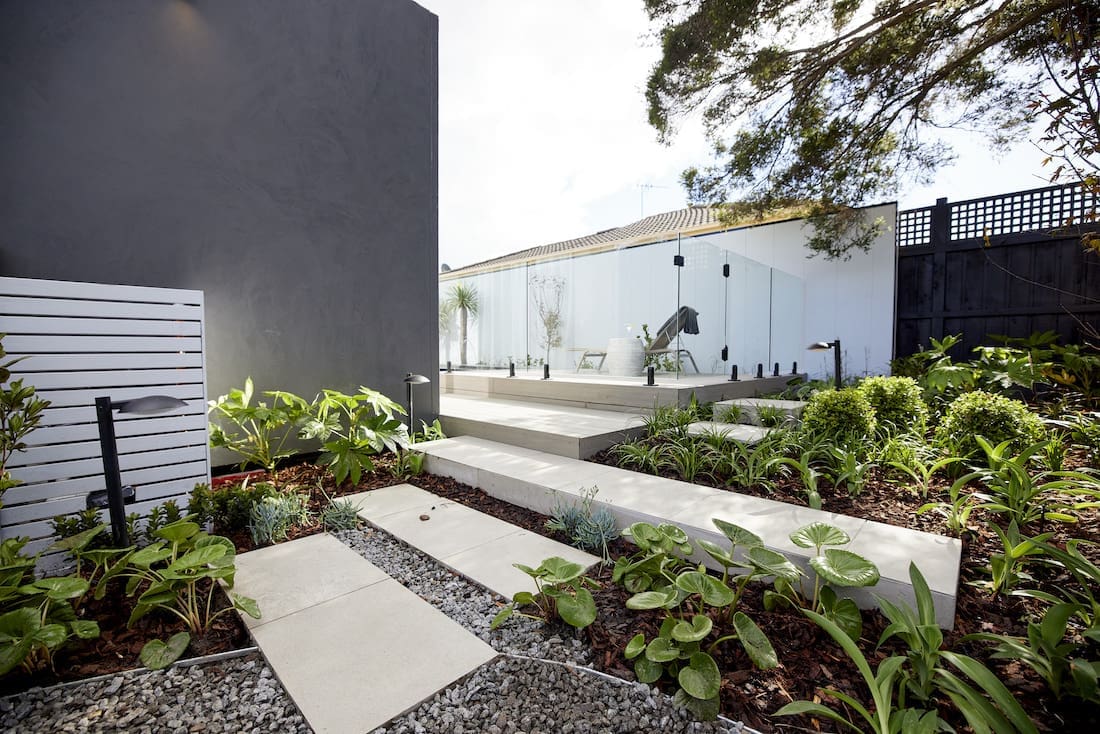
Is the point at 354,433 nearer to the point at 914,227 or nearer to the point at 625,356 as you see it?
the point at 625,356

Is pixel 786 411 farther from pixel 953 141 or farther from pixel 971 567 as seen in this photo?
pixel 953 141

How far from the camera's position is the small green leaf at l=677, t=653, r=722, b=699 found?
1.23 m

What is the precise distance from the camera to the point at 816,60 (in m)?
4.64

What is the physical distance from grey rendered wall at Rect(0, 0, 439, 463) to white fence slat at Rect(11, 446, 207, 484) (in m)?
0.80

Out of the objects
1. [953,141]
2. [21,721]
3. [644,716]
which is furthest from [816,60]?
[21,721]

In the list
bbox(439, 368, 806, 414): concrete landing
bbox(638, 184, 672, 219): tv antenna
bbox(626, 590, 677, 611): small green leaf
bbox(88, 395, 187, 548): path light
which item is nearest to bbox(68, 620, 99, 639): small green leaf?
bbox(88, 395, 187, 548): path light

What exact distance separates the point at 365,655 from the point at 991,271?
7940mm

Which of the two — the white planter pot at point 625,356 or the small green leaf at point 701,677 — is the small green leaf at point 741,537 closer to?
the small green leaf at point 701,677

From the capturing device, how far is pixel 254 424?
9.87 feet

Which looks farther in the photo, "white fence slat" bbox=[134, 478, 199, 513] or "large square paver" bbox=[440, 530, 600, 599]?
"white fence slat" bbox=[134, 478, 199, 513]

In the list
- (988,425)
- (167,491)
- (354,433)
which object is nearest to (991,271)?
(988,425)

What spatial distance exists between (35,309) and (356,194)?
84.7 inches

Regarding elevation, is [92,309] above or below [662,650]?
above

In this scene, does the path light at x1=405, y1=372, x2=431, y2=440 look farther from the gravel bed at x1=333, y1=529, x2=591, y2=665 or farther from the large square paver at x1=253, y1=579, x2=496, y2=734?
the large square paver at x1=253, y1=579, x2=496, y2=734
